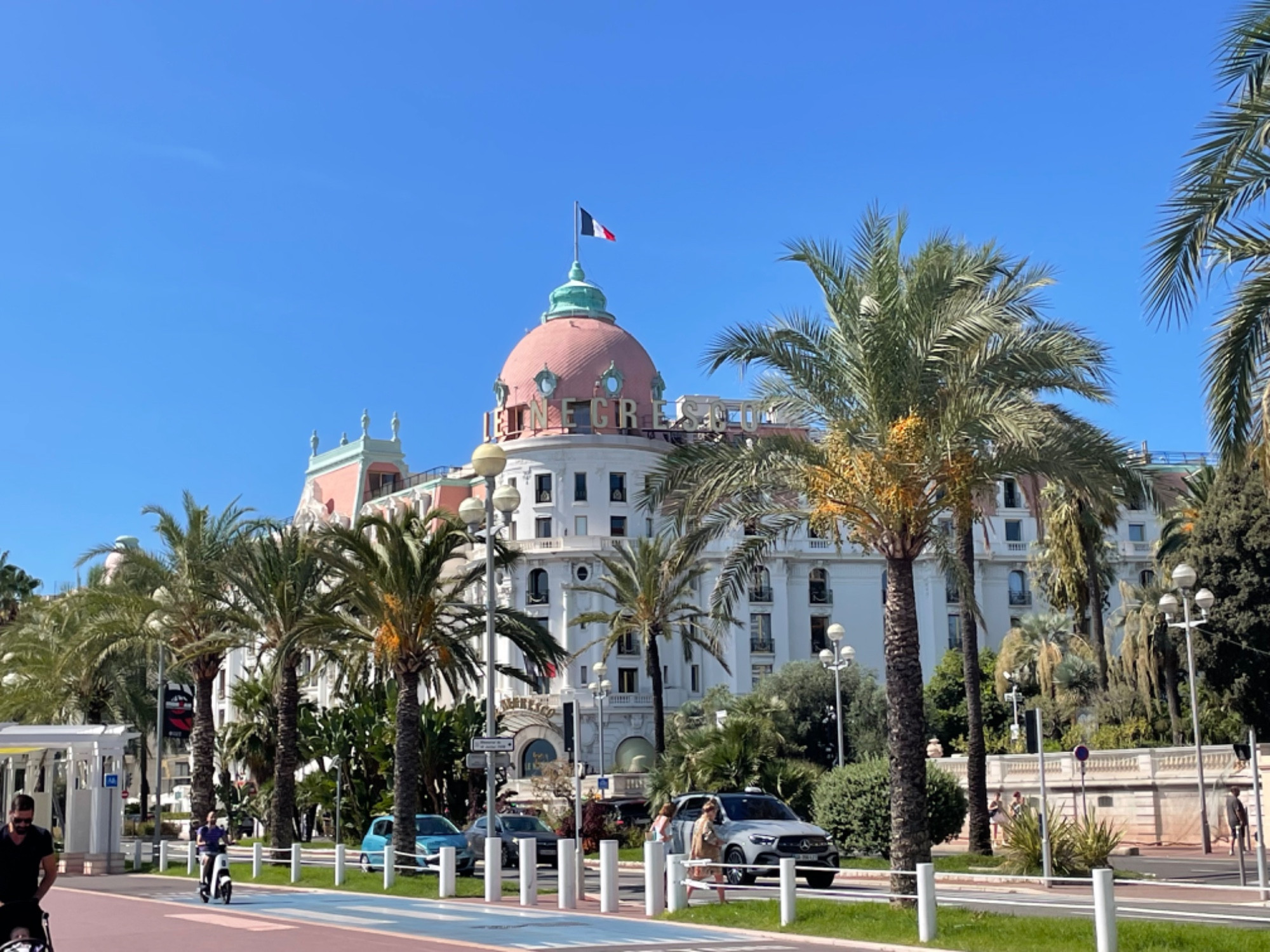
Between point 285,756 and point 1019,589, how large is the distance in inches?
2321

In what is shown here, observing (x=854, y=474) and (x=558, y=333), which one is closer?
(x=854, y=474)

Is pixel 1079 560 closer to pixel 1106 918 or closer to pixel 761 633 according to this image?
pixel 761 633

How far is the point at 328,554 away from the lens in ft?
97.1

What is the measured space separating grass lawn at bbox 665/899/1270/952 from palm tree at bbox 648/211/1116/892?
1531 mm

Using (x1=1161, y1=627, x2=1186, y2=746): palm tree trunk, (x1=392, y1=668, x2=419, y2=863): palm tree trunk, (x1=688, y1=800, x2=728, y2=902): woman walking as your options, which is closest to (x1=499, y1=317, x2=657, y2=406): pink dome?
(x1=1161, y1=627, x2=1186, y2=746): palm tree trunk

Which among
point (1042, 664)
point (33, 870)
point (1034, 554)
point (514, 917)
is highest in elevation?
point (1034, 554)

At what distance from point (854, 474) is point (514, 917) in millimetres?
7865

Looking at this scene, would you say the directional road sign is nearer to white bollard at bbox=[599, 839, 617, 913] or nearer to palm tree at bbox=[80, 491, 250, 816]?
white bollard at bbox=[599, 839, 617, 913]

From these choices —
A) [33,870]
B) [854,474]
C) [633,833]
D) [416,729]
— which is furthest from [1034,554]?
[33,870]

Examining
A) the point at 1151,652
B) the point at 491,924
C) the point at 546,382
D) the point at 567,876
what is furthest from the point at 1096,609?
the point at 546,382

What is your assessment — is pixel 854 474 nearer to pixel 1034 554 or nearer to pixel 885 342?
pixel 885 342

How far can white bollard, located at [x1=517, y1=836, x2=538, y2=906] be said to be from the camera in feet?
74.2

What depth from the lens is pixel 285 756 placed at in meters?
35.4

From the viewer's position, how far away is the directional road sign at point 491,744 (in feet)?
76.6
